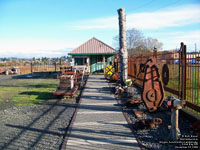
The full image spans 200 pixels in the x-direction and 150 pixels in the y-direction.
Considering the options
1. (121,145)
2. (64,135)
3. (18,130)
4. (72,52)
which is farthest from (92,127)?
(72,52)

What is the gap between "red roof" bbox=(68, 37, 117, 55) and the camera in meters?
24.2

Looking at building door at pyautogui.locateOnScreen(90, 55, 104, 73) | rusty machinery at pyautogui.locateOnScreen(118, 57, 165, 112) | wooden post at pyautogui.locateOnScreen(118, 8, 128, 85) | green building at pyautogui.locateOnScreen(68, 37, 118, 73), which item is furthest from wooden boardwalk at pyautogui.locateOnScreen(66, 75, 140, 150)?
building door at pyautogui.locateOnScreen(90, 55, 104, 73)

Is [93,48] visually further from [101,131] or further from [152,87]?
[101,131]

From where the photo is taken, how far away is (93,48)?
25.1 m

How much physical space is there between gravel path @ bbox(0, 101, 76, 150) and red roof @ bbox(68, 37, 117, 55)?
54.4ft

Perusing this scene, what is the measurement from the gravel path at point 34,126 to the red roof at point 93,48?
1660 cm

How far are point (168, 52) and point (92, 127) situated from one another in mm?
4085

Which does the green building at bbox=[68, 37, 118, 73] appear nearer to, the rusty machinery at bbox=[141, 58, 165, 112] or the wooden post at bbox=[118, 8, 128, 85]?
the wooden post at bbox=[118, 8, 128, 85]

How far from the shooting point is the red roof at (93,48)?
2423cm

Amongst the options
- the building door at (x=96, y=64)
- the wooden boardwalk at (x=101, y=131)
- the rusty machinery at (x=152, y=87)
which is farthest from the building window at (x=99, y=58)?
the rusty machinery at (x=152, y=87)

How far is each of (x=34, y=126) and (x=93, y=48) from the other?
2027 centimetres

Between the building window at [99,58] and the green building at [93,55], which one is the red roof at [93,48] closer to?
the green building at [93,55]

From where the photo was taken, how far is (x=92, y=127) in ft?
16.8

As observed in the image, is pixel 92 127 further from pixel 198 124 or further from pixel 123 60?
pixel 123 60
